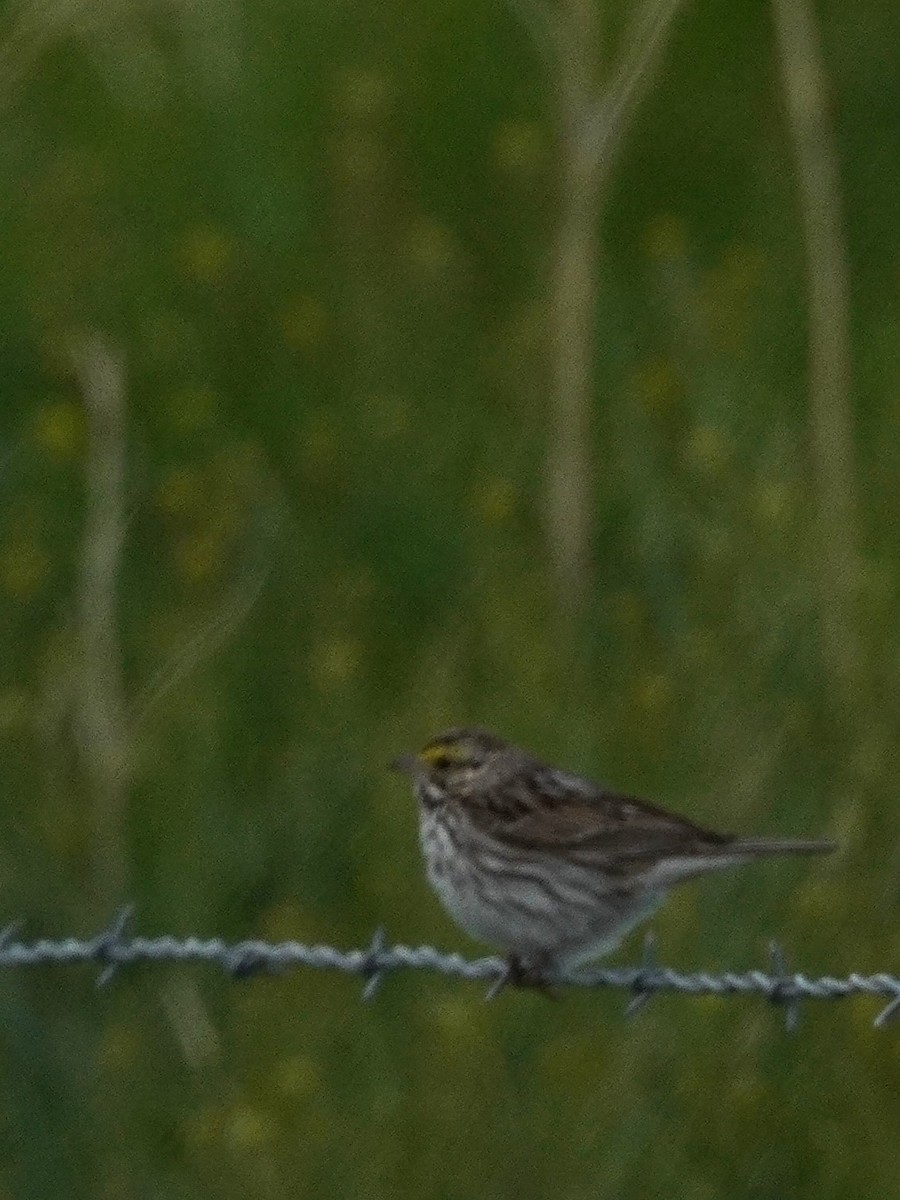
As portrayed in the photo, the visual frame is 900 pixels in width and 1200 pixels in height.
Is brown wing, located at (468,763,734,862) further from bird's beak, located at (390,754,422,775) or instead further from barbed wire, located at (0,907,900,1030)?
barbed wire, located at (0,907,900,1030)

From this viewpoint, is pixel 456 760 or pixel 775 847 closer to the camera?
pixel 775 847

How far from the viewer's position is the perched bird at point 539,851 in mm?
8328

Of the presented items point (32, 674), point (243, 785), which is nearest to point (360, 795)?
point (243, 785)

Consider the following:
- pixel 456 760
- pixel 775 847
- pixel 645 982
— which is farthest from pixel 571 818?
pixel 645 982

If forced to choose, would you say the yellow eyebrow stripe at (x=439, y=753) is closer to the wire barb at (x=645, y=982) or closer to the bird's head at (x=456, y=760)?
the bird's head at (x=456, y=760)

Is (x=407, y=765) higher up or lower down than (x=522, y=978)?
higher up

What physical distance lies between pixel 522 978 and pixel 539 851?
0.53 meters

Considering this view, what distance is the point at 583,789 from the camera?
873 centimetres

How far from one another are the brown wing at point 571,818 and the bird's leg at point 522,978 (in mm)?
361

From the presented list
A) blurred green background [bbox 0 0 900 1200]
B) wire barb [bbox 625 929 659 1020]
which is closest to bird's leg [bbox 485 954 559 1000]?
blurred green background [bbox 0 0 900 1200]

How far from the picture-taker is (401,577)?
11.6 metres

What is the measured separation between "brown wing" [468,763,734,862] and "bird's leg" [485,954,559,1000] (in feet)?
1.19

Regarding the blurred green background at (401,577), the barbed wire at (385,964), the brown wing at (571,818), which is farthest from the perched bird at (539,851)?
the barbed wire at (385,964)

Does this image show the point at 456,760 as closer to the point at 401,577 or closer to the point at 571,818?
the point at 571,818
